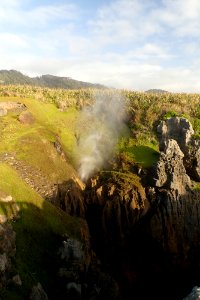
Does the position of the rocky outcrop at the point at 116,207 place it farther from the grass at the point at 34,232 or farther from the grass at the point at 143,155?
the grass at the point at 143,155

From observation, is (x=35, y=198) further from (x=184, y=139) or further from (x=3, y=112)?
(x=184, y=139)

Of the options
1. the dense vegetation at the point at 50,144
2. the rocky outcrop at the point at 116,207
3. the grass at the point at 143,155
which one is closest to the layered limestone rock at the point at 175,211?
the rocky outcrop at the point at 116,207

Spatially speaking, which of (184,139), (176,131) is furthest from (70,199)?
(176,131)

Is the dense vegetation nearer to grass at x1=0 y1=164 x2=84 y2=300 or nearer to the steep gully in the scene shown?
grass at x1=0 y1=164 x2=84 y2=300

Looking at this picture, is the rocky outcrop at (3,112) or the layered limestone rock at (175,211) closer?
the layered limestone rock at (175,211)

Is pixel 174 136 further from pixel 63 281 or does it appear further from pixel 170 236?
pixel 63 281

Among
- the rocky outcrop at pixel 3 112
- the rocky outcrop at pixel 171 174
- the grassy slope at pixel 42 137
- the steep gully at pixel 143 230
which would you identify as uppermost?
the rocky outcrop at pixel 3 112

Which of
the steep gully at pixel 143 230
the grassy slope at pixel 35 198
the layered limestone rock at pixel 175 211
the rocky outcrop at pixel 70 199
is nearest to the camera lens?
the grassy slope at pixel 35 198

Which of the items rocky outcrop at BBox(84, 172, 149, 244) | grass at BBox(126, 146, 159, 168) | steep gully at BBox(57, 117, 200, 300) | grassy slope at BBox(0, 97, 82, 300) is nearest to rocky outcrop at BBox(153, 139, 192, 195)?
steep gully at BBox(57, 117, 200, 300)
